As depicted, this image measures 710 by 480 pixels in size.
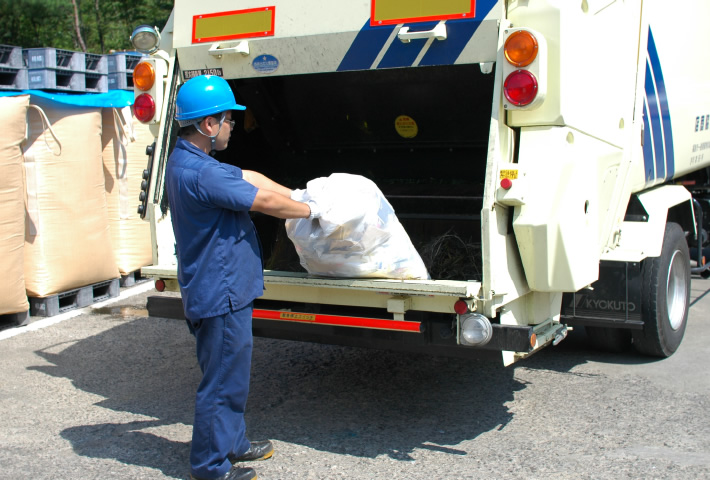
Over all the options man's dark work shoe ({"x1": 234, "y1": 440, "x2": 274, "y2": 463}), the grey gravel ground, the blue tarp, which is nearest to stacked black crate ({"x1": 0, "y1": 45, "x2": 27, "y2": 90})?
the blue tarp

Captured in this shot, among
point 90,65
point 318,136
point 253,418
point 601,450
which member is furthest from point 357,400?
point 90,65

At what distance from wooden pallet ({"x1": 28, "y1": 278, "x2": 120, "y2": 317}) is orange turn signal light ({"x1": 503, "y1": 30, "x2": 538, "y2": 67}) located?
459 cm

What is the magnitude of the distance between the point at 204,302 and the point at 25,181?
3.63 m

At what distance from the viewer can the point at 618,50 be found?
Answer: 4102 mm

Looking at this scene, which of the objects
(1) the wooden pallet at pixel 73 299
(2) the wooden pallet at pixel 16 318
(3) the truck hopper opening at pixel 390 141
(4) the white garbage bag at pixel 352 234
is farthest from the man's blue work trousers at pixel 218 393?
(1) the wooden pallet at pixel 73 299

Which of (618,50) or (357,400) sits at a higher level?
(618,50)

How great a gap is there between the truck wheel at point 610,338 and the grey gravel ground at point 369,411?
2.8 inches

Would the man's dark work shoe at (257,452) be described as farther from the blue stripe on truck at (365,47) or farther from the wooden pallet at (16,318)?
the wooden pallet at (16,318)

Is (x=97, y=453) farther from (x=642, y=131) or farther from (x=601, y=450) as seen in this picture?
(x=642, y=131)

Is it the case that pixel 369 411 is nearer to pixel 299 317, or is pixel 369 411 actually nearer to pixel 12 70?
pixel 299 317

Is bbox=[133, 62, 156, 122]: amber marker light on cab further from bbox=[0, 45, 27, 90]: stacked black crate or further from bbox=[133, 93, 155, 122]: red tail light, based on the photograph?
bbox=[0, 45, 27, 90]: stacked black crate

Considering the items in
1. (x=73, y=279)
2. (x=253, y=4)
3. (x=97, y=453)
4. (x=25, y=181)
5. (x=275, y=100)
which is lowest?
(x=97, y=453)

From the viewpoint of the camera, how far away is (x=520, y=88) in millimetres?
3309

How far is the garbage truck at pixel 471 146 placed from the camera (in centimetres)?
337
